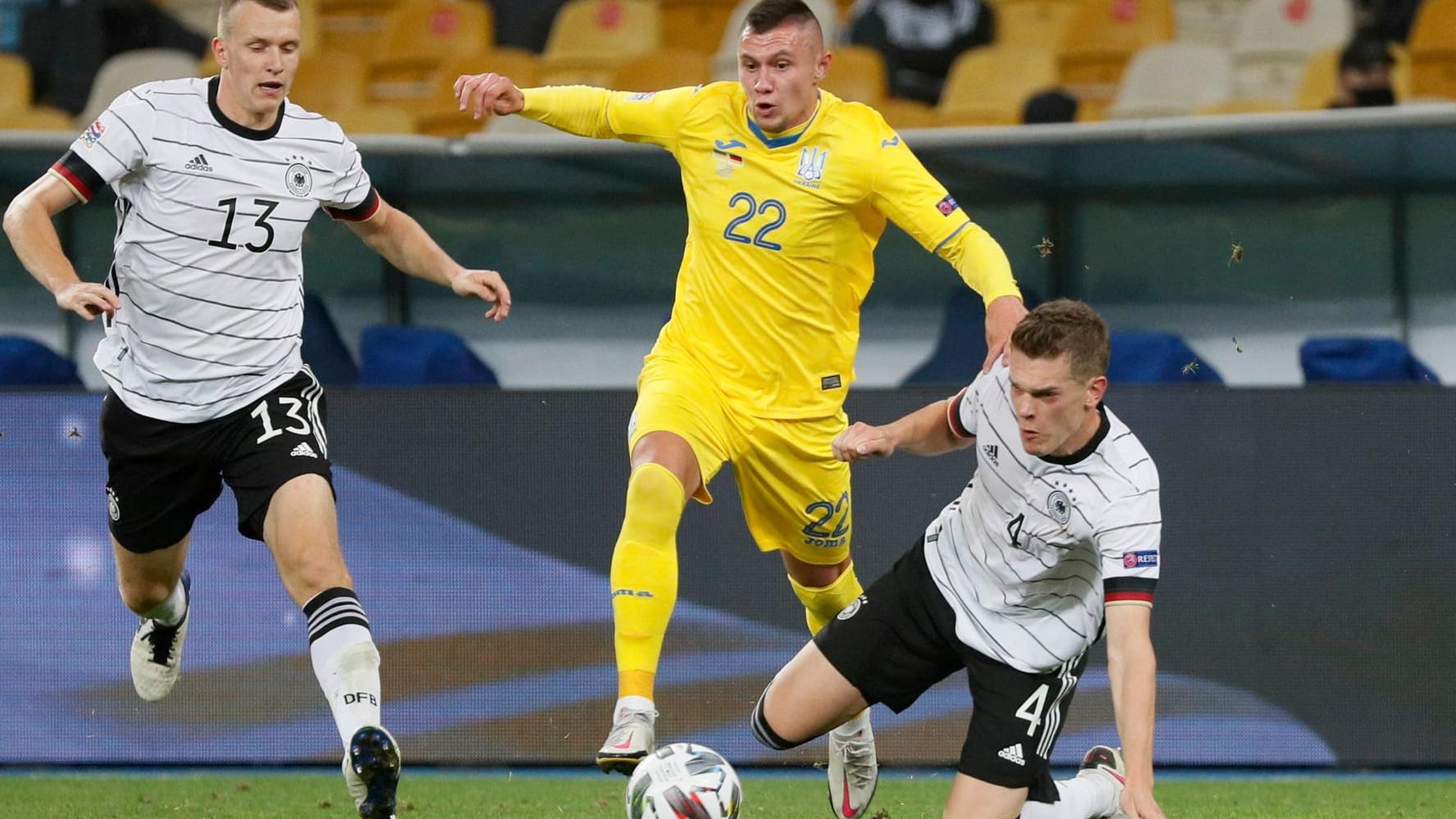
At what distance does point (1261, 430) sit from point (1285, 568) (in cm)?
61

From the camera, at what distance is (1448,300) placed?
26.4 ft

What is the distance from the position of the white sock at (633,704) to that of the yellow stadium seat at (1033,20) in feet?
23.4

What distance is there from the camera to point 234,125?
5.30 meters

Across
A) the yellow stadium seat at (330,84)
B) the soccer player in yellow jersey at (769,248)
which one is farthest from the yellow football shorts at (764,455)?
the yellow stadium seat at (330,84)

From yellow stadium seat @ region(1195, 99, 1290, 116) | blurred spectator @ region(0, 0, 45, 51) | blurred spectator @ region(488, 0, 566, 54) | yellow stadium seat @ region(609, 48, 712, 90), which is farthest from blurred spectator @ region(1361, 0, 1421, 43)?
blurred spectator @ region(0, 0, 45, 51)

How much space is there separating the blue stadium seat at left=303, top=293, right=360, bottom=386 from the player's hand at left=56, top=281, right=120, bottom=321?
3.75 m

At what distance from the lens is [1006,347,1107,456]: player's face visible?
444 cm

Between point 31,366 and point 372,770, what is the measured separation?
179 inches

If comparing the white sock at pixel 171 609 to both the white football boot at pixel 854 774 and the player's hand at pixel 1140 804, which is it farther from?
the player's hand at pixel 1140 804

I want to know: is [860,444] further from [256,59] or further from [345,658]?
Answer: [256,59]

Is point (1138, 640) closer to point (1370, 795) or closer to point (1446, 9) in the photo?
point (1370, 795)

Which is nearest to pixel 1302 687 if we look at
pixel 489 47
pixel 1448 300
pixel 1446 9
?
pixel 1448 300

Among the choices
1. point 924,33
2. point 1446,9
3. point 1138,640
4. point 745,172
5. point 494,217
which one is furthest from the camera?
point 924,33

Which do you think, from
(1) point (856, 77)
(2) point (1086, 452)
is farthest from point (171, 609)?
(1) point (856, 77)
